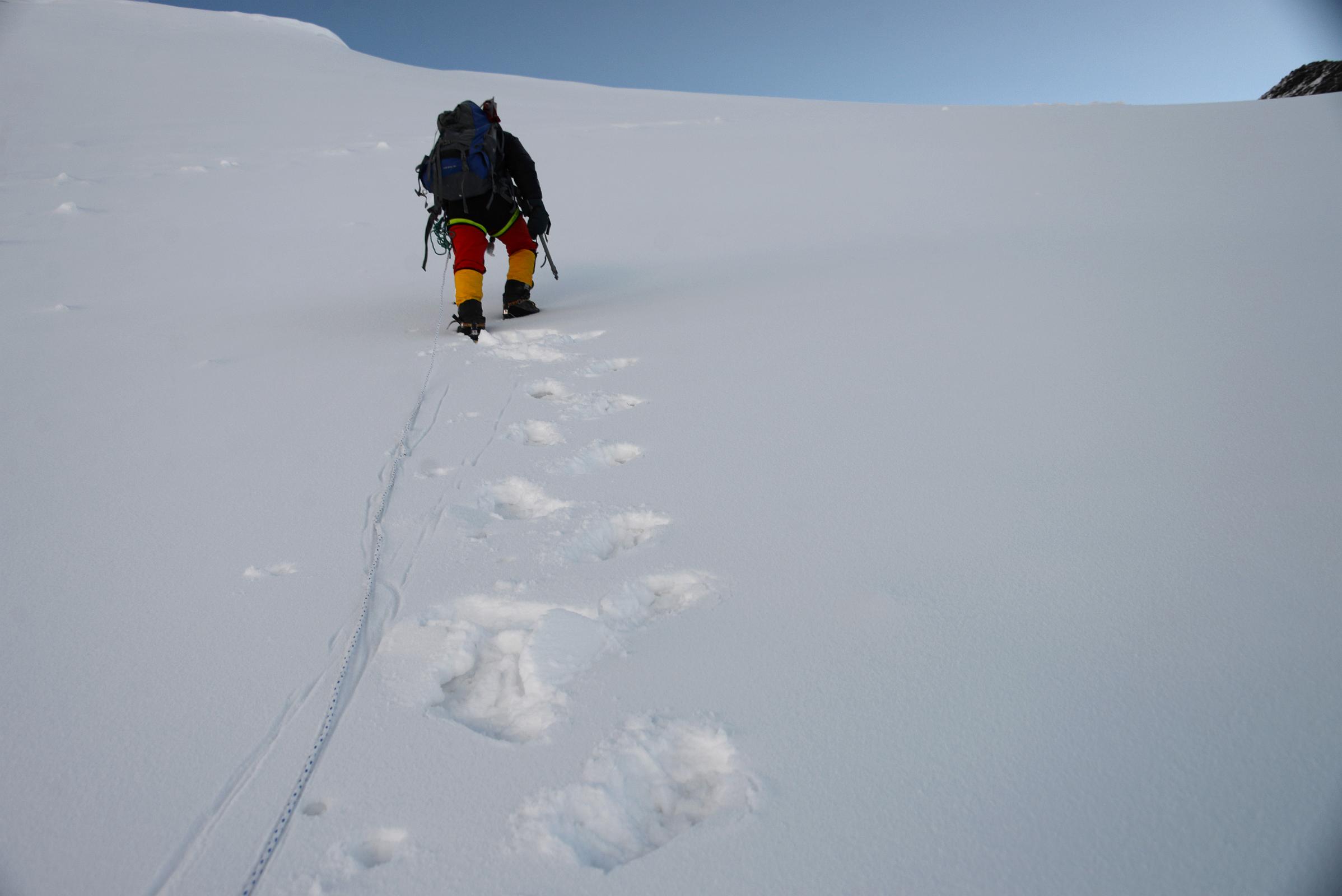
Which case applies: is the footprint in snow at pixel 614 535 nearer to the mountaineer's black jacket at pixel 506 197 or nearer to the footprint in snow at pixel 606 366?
the footprint in snow at pixel 606 366

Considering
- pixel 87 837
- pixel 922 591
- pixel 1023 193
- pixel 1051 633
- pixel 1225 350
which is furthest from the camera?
pixel 1023 193

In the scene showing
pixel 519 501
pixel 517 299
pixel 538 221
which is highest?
pixel 538 221

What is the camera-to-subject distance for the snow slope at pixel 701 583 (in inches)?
41.5

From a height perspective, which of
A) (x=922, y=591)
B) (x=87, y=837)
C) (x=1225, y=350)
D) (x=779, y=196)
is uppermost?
(x=779, y=196)

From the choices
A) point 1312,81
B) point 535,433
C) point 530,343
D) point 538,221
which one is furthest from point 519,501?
point 1312,81

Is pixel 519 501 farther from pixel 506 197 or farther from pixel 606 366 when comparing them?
pixel 506 197

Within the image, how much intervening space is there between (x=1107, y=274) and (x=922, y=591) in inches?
124

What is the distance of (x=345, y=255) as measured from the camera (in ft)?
18.2

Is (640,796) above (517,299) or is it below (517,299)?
below

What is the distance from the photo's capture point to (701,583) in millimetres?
1621

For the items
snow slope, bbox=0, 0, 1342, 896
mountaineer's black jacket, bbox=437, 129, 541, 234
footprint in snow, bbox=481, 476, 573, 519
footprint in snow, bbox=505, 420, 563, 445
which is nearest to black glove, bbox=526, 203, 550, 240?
mountaineer's black jacket, bbox=437, 129, 541, 234

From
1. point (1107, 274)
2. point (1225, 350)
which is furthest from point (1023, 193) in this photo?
point (1225, 350)

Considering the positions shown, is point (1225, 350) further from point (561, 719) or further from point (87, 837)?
point (87, 837)

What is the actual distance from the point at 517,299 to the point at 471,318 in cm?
56
